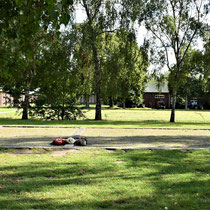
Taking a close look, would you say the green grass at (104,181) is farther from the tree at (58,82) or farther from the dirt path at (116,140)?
the tree at (58,82)

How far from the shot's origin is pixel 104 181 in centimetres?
538

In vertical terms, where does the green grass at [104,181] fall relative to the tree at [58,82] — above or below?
below

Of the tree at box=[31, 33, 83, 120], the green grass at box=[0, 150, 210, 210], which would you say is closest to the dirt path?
the green grass at box=[0, 150, 210, 210]

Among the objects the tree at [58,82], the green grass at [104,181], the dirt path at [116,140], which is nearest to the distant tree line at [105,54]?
the tree at [58,82]

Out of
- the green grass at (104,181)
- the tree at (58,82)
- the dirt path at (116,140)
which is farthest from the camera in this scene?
the tree at (58,82)

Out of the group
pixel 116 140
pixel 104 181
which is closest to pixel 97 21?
pixel 116 140

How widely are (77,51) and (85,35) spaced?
1.22 meters

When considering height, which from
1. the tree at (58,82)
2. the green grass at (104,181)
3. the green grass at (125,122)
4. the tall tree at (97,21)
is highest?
the tall tree at (97,21)

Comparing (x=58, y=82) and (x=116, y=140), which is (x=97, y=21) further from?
(x=116, y=140)

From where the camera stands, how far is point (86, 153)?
8.09 metres

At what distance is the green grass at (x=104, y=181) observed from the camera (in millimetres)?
4328

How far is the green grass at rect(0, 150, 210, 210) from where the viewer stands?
4328 mm

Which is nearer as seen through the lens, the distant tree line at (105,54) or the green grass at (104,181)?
the green grass at (104,181)

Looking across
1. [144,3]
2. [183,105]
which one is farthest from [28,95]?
[183,105]
